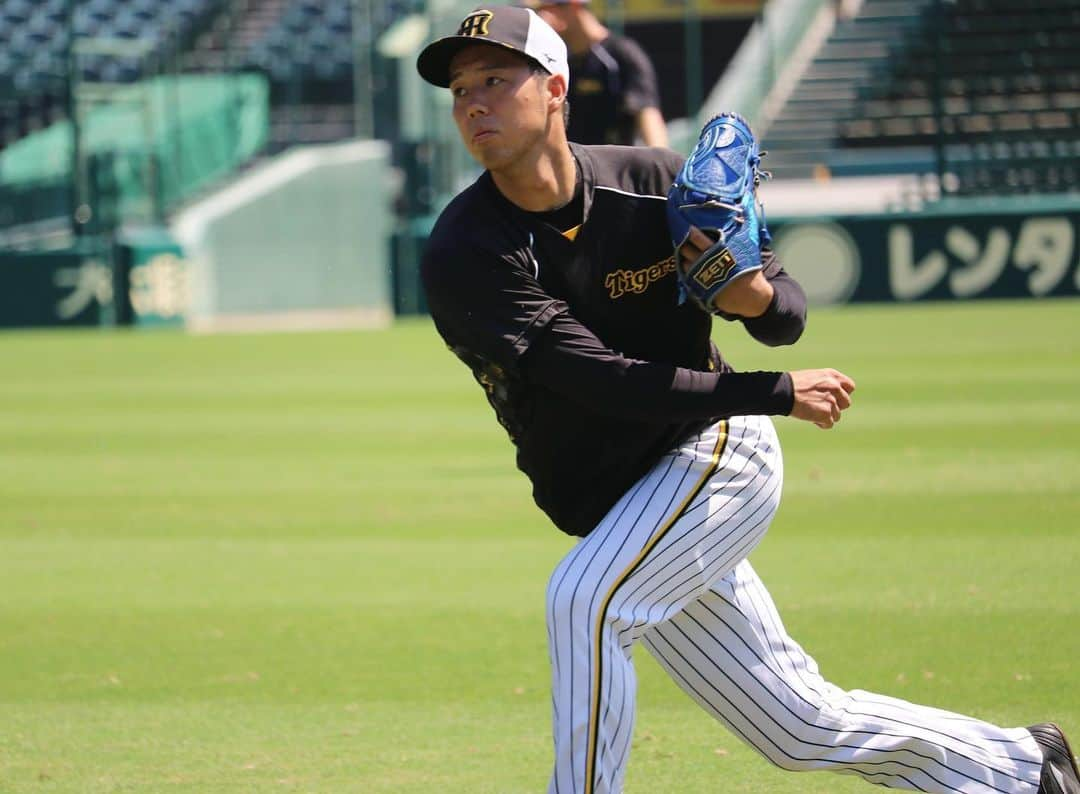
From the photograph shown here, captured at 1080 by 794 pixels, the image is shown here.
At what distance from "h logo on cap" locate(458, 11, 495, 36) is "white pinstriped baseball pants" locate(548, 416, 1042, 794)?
39.9 inches

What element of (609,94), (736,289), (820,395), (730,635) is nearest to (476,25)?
(736,289)

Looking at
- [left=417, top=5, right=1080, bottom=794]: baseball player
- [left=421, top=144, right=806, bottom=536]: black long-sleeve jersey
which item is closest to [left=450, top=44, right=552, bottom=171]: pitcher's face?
[left=417, top=5, right=1080, bottom=794]: baseball player

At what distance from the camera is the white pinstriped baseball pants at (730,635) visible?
3.62m

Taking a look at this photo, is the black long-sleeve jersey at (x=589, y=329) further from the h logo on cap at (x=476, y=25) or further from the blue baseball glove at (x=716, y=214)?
the h logo on cap at (x=476, y=25)

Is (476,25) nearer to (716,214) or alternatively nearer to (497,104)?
(497,104)

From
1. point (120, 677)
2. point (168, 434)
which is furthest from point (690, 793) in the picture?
point (168, 434)

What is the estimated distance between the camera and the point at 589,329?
385cm

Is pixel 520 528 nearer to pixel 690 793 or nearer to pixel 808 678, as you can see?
pixel 690 793

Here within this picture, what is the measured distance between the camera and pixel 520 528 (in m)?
8.48

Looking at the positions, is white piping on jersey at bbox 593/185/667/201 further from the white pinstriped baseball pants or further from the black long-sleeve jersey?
the white pinstriped baseball pants

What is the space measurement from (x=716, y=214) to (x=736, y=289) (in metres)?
0.17

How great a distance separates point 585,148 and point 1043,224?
1722cm

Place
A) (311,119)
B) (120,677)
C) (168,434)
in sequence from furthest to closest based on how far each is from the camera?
1. (311,119)
2. (168,434)
3. (120,677)

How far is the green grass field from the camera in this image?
199 inches
